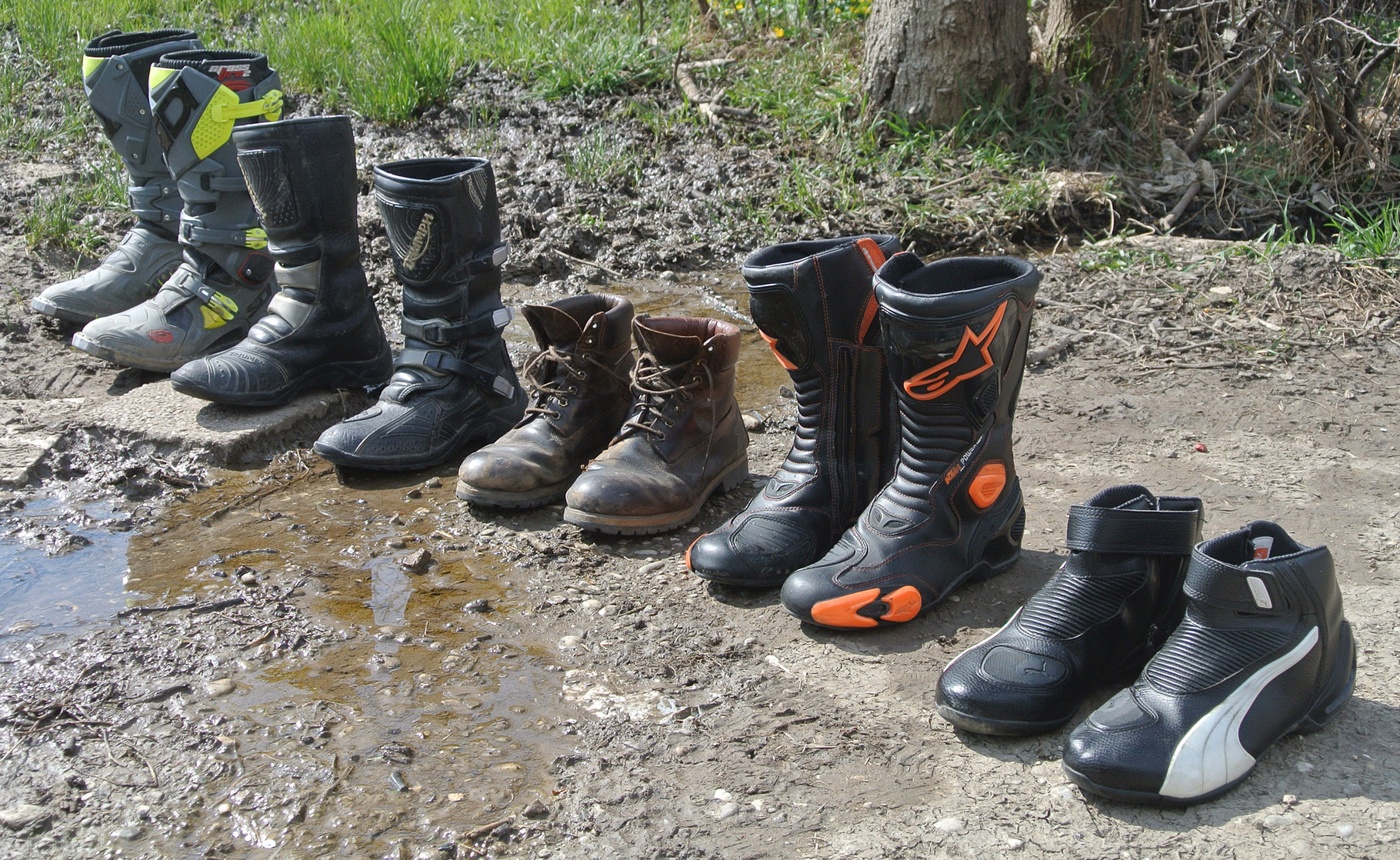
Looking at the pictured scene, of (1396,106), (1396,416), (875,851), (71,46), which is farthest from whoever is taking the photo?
(71,46)

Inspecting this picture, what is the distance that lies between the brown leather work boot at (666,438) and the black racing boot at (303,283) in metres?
1.10

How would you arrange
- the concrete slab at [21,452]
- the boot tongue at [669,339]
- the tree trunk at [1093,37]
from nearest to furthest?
the boot tongue at [669,339] → the concrete slab at [21,452] → the tree trunk at [1093,37]

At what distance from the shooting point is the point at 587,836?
1573 millimetres

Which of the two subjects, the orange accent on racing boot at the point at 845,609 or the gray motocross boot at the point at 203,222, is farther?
the gray motocross boot at the point at 203,222

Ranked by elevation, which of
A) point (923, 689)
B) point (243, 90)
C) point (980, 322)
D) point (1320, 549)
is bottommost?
point (923, 689)

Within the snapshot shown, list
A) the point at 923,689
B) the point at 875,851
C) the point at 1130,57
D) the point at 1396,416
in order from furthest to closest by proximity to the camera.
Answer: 1. the point at 1130,57
2. the point at 1396,416
3. the point at 923,689
4. the point at 875,851

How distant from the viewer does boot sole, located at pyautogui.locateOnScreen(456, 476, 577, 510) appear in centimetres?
262

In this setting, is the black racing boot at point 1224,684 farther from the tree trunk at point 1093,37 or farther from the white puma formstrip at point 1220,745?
the tree trunk at point 1093,37

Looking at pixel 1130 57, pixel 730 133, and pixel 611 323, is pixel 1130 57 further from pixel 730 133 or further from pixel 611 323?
pixel 611 323

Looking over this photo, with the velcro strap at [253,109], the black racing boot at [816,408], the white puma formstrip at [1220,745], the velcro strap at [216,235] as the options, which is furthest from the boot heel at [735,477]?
the velcro strap at [253,109]

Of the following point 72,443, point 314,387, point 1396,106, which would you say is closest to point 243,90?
point 314,387

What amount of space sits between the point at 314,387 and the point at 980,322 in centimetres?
216

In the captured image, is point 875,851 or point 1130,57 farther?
point 1130,57

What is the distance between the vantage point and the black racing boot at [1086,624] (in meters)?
1.73
